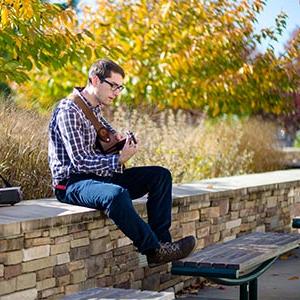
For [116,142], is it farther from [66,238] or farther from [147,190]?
[66,238]

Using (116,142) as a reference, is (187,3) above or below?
above

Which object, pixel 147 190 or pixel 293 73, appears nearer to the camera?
pixel 147 190

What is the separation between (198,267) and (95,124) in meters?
1.22

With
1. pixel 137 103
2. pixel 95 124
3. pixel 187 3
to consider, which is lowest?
pixel 95 124

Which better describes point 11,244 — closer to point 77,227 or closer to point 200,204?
point 77,227

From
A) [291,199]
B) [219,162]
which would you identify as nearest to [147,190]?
[291,199]

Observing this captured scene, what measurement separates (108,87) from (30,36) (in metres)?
2.18

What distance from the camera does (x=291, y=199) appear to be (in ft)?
32.7

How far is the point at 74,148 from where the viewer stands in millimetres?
5602

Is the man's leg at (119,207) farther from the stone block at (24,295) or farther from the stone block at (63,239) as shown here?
the stone block at (24,295)

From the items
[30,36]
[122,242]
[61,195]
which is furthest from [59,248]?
[30,36]

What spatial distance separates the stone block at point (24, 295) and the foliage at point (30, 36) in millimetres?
2925

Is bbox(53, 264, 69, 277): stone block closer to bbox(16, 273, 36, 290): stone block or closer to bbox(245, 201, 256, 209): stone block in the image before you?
bbox(16, 273, 36, 290): stone block

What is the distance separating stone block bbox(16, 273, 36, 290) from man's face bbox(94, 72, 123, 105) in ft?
4.17
